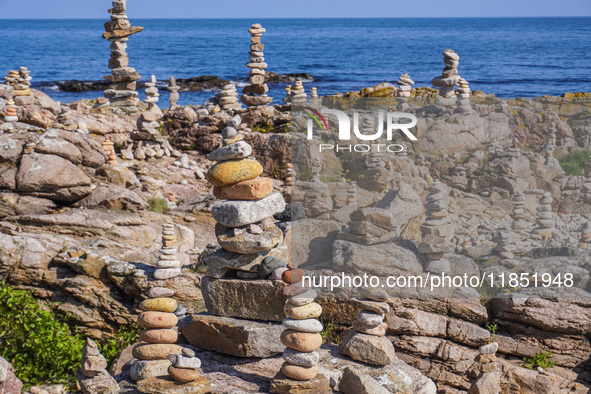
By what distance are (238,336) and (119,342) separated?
419 centimetres

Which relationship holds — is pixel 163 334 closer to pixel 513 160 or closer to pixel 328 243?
pixel 328 243

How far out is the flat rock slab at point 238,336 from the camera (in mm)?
8578

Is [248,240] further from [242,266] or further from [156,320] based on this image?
[156,320]

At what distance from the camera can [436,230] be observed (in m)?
9.52

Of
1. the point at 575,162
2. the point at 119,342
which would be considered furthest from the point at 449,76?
the point at 119,342

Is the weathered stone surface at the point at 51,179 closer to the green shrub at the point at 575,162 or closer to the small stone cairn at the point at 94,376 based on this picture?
the small stone cairn at the point at 94,376

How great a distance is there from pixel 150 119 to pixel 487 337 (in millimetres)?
13688

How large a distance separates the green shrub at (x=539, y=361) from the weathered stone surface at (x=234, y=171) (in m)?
4.84

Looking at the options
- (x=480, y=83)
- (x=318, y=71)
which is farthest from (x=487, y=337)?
(x=318, y=71)

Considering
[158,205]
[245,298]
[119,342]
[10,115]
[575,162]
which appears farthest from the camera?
[10,115]

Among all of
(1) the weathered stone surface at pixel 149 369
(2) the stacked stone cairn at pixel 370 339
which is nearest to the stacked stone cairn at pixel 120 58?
(1) the weathered stone surface at pixel 149 369

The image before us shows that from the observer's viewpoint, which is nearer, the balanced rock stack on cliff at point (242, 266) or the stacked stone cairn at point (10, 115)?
the balanced rock stack on cliff at point (242, 266)

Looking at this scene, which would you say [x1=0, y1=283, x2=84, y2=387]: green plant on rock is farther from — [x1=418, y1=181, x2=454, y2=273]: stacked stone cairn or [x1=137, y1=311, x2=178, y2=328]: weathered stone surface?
[x1=418, y1=181, x2=454, y2=273]: stacked stone cairn

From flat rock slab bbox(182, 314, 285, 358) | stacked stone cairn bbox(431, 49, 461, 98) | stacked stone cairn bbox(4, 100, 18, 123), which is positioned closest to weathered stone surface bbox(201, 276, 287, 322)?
flat rock slab bbox(182, 314, 285, 358)
